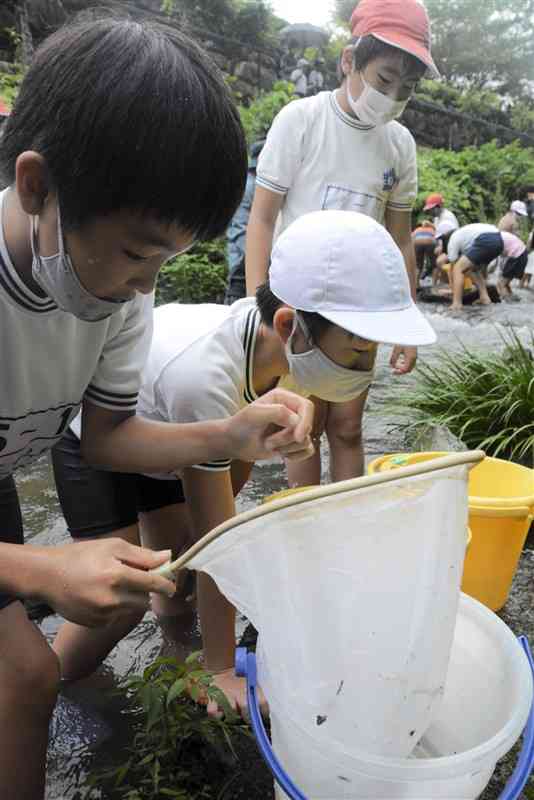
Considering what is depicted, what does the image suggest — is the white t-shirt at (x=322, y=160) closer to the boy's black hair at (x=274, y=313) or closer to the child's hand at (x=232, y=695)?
the boy's black hair at (x=274, y=313)

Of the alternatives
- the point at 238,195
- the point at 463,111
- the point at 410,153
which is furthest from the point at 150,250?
the point at 463,111

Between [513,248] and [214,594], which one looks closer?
[214,594]

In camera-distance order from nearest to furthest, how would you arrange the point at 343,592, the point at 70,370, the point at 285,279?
1. the point at 343,592
2. the point at 70,370
3. the point at 285,279

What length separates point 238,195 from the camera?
1.19 meters

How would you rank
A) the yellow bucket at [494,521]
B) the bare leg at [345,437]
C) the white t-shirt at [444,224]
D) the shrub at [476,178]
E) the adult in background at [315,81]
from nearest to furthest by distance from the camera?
1. the yellow bucket at [494,521]
2. the bare leg at [345,437]
3. the white t-shirt at [444,224]
4. the shrub at [476,178]
5. the adult in background at [315,81]

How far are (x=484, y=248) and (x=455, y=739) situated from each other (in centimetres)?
A: 905

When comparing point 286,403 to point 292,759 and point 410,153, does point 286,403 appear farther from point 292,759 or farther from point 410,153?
point 410,153

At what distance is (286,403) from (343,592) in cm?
54

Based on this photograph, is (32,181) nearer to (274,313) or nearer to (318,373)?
(274,313)

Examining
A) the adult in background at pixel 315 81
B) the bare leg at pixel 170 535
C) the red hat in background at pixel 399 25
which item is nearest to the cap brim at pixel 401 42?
the red hat in background at pixel 399 25

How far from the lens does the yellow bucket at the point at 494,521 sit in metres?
2.07

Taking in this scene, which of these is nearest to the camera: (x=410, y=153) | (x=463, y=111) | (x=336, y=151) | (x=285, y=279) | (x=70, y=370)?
(x=70, y=370)

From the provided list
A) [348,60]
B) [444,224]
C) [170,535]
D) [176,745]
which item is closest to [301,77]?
[444,224]

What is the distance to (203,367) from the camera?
5.79 feet
